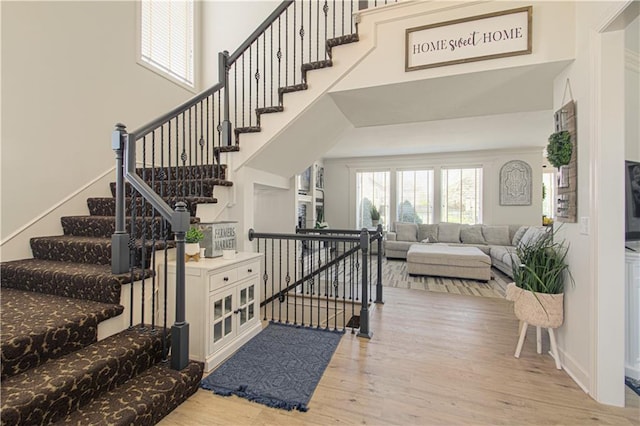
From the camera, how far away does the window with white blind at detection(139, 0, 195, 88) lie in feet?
11.4

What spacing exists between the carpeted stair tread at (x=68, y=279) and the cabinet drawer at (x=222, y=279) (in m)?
0.44

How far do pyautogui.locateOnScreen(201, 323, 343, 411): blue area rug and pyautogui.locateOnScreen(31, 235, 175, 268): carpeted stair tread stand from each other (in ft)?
3.36

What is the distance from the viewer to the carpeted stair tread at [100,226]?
2.35m

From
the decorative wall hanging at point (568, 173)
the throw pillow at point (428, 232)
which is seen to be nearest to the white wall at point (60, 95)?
the decorative wall hanging at point (568, 173)

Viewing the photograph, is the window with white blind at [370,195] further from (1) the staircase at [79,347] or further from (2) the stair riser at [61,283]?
(2) the stair riser at [61,283]

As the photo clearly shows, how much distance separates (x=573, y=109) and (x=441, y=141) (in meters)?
Result: 4.39

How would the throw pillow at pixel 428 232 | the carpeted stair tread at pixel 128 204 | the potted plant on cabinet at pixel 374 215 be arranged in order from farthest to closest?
the potted plant on cabinet at pixel 374 215 < the throw pillow at pixel 428 232 < the carpeted stair tread at pixel 128 204

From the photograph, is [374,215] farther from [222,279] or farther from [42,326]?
[42,326]

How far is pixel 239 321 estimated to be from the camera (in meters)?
2.40

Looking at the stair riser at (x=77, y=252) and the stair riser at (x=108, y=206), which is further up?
the stair riser at (x=108, y=206)

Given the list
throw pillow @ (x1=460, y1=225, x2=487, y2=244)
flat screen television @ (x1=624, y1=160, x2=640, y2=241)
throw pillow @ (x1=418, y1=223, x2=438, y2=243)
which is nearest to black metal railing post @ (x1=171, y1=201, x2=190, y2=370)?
flat screen television @ (x1=624, y1=160, x2=640, y2=241)

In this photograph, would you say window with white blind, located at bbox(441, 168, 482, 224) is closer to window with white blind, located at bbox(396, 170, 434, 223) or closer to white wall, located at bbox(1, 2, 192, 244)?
window with white blind, located at bbox(396, 170, 434, 223)

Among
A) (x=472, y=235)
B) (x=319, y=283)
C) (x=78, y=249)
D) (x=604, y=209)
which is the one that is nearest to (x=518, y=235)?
(x=472, y=235)

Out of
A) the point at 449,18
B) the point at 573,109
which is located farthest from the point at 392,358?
the point at 449,18
